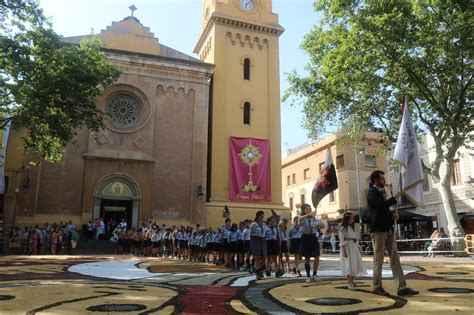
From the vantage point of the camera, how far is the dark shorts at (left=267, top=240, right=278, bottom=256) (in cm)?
1129

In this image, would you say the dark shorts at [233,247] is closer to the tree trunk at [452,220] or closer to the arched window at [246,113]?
the tree trunk at [452,220]

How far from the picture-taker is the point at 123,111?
95.6ft

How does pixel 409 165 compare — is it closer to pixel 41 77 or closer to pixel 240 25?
pixel 41 77

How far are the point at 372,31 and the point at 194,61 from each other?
15.8 metres

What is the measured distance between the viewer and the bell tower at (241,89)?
29.8 meters

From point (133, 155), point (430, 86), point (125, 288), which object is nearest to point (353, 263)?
point (125, 288)

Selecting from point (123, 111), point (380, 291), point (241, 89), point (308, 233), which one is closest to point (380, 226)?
point (380, 291)

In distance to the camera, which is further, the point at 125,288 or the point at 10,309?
the point at 125,288

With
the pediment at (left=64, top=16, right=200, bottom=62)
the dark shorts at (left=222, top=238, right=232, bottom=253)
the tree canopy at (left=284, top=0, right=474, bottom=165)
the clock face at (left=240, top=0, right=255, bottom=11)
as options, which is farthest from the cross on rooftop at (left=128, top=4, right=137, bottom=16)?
the dark shorts at (left=222, top=238, right=232, bottom=253)

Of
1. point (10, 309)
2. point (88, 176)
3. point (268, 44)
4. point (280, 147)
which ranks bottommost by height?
point (10, 309)

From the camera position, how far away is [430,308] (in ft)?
17.0

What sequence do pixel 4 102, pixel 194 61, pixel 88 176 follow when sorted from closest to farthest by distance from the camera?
pixel 4 102 < pixel 88 176 < pixel 194 61

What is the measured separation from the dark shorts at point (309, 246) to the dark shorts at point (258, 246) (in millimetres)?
1151

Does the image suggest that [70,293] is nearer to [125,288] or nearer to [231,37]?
[125,288]
